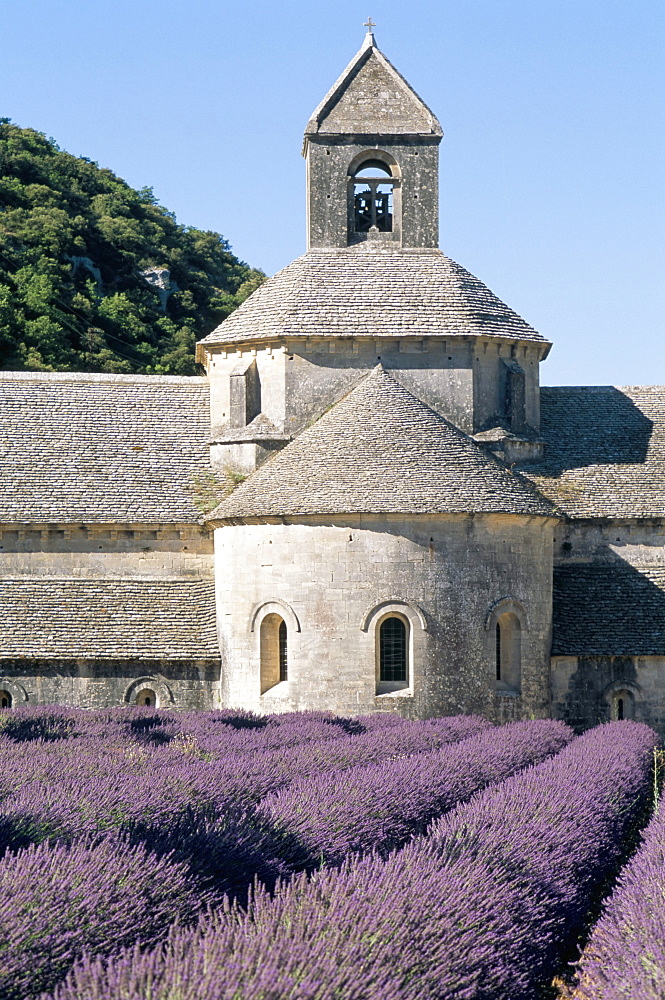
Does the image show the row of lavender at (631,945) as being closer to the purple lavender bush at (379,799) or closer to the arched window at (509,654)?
the purple lavender bush at (379,799)

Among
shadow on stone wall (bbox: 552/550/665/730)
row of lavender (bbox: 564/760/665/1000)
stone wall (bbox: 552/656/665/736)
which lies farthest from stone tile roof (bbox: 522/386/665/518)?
row of lavender (bbox: 564/760/665/1000)

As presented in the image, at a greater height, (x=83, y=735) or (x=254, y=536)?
(x=254, y=536)

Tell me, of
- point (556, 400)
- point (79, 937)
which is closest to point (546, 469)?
point (556, 400)

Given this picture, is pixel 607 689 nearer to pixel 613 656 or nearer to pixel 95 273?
pixel 613 656

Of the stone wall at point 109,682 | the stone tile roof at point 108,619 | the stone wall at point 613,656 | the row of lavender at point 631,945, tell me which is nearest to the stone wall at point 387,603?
the stone wall at point 109,682

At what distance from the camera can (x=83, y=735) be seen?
18.5m

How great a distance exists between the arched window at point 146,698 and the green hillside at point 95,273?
32.0 m

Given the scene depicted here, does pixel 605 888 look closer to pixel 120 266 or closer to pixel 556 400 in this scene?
pixel 556 400

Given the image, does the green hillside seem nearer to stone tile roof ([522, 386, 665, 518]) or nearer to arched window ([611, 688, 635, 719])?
stone tile roof ([522, 386, 665, 518])

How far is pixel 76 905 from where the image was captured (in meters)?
8.36

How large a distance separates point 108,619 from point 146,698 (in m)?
1.78

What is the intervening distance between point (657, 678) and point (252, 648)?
26.7ft

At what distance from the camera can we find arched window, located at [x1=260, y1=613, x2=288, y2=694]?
23.6 meters

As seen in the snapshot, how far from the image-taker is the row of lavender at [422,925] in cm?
693
